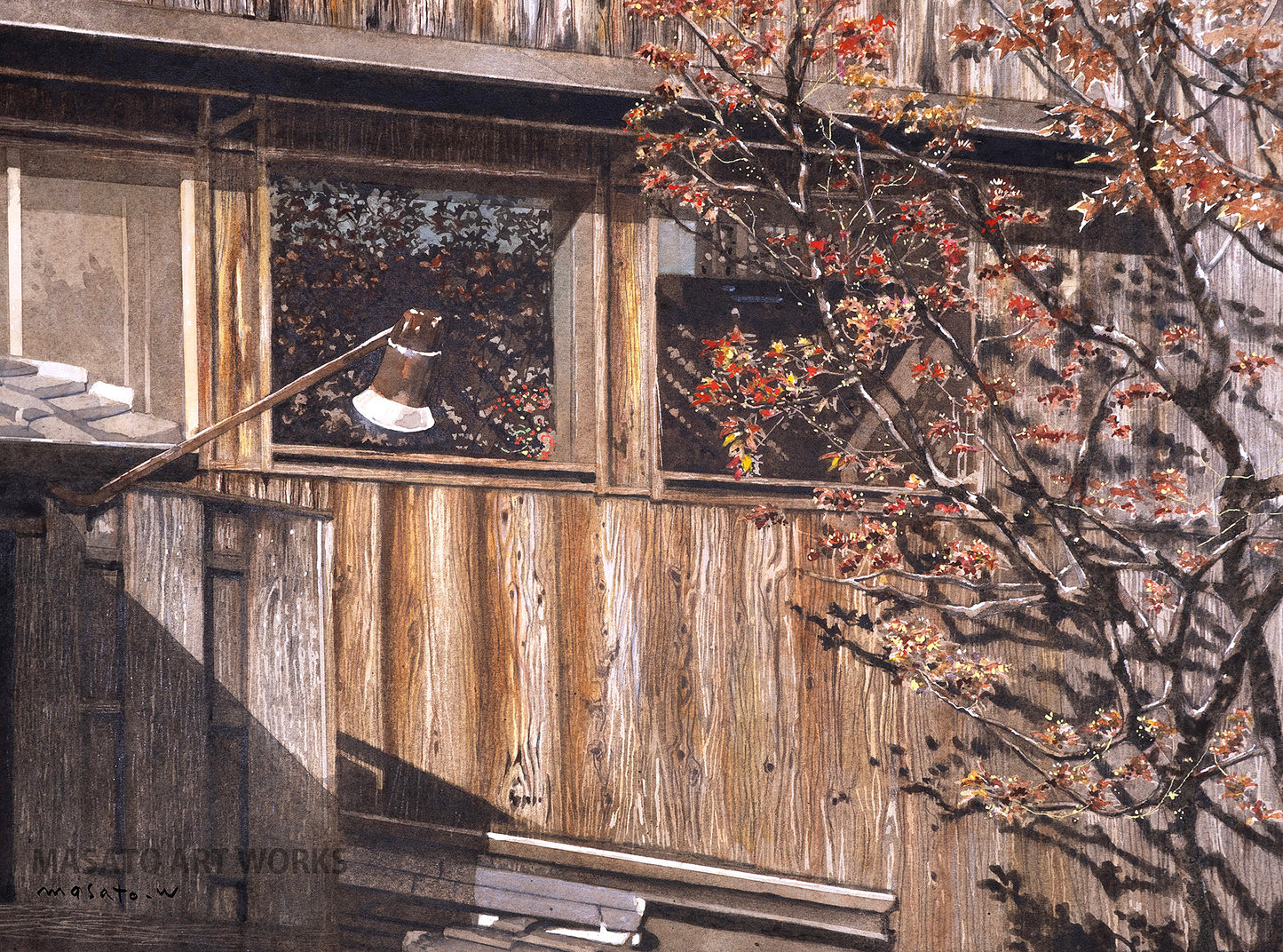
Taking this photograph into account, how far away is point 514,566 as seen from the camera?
2355 mm

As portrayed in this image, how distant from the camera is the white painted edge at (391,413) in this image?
220cm

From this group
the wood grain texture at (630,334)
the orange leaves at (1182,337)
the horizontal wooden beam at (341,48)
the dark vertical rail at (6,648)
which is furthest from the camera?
the orange leaves at (1182,337)

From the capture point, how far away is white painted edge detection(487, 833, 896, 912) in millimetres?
2334

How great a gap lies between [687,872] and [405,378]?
1497 millimetres

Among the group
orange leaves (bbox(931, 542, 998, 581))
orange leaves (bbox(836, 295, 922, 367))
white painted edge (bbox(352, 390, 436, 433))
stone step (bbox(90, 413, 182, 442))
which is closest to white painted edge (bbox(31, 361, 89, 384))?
stone step (bbox(90, 413, 182, 442))

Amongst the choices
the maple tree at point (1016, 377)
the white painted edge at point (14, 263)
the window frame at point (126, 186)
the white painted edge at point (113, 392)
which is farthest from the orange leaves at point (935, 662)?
the white painted edge at point (14, 263)

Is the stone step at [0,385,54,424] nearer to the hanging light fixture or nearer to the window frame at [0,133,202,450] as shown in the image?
the window frame at [0,133,202,450]

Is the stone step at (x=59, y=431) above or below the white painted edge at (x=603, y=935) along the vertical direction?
above

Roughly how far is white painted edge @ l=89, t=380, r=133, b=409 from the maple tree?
1412 mm

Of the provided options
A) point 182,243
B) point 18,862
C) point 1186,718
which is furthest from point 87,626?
point 1186,718

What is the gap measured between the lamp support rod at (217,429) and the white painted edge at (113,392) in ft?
0.50

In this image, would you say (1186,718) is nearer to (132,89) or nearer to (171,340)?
(171,340)

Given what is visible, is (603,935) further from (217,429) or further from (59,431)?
(59,431)

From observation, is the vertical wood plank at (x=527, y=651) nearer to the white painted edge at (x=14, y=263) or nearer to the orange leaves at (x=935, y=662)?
the orange leaves at (x=935, y=662)
